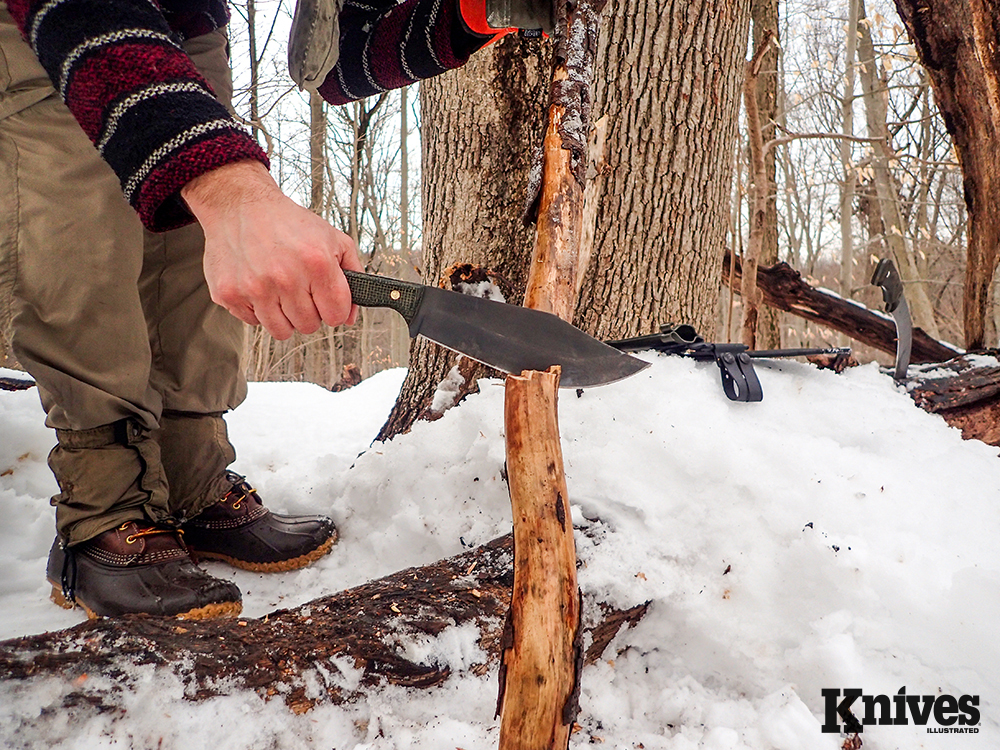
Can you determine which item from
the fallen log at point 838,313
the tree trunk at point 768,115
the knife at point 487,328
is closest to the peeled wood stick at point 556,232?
the knife at point 487,328

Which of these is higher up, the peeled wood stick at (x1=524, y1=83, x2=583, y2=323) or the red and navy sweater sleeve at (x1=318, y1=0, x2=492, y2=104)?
the red and navy sweater sleeve at (x1=318, y1=0, x2=492, y2=104)

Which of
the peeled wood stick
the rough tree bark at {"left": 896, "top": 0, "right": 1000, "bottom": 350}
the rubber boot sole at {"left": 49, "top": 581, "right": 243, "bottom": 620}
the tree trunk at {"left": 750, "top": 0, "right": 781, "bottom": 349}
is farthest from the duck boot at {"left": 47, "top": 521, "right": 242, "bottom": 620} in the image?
the tree trunk at {"left": 750, "top": 0, "right": 781, "bottom": 349}

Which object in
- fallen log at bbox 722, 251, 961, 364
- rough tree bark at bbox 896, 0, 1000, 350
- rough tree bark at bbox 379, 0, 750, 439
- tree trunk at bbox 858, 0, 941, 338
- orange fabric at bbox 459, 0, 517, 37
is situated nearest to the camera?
orange fabric at bbox 459, 0, 517, 37

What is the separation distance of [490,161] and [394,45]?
1.50 feet

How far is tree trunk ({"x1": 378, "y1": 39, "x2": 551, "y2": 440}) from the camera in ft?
6.31

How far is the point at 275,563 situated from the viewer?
1583mm

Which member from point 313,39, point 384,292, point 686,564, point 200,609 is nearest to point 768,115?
point 313,39

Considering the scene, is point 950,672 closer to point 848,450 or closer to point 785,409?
point 848,450

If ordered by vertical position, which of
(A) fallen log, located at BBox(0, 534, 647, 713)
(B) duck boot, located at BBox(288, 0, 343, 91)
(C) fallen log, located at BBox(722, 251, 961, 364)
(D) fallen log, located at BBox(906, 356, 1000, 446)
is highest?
(B) duck boot, located at BBox(288, 0, 343, 91)

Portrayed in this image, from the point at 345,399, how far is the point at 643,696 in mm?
2643

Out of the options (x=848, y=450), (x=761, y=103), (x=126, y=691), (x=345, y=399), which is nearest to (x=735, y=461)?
(x=848, y=450)

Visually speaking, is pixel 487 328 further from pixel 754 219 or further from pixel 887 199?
pixel 887 199

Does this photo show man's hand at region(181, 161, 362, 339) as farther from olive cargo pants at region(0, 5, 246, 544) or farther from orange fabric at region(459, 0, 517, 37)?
orange fabric at region(459, 0, 517, 37)

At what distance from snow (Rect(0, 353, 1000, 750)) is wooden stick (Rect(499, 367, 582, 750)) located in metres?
0.18
